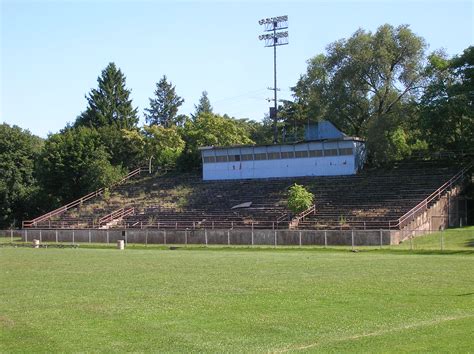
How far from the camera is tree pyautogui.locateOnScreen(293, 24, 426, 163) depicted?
73.2m

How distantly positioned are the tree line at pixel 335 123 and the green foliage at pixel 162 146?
0.47 ft

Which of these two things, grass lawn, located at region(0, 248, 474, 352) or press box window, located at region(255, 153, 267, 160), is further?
press box window, located at region(255, 153, 267, 160)

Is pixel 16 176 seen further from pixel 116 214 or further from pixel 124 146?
pixel 116 214

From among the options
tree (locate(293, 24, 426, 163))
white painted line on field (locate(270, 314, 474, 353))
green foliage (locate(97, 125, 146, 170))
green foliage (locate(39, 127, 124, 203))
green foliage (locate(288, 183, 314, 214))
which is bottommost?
white painted line on field (locate(270, 314, 474, 353))

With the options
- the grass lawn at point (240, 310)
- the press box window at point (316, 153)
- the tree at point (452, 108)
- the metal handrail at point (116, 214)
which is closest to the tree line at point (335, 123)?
the tree at point (452, 108)

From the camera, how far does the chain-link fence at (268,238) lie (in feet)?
153

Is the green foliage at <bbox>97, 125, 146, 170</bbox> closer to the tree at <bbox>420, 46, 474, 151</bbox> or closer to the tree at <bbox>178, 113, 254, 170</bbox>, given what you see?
the tree at <bbox>178, 113, 254, 170</bbox>

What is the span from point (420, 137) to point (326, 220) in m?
21.1

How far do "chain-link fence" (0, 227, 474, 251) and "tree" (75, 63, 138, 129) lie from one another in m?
47.4

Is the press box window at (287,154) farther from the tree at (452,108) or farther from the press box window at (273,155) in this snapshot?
the tree at (452,108)

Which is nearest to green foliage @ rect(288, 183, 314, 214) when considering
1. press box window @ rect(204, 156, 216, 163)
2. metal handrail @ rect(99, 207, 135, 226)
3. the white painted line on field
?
metal handrail @ rect(99, 207, 135, 226)

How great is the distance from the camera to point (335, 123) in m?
78.9

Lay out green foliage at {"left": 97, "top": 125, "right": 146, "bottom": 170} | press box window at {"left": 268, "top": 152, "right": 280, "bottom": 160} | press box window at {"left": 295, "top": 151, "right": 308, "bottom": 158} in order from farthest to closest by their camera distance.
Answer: green foliage at {"left": 97, "top": 125, "right": 146, "bottom": 170}
press box window at {"left": 268, "top": 152, "right": 280, "bottom": 160}
press box window at {"left": 295, "top": 151, "right": 308, "bottom": 158}

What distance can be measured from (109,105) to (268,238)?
214 feet
